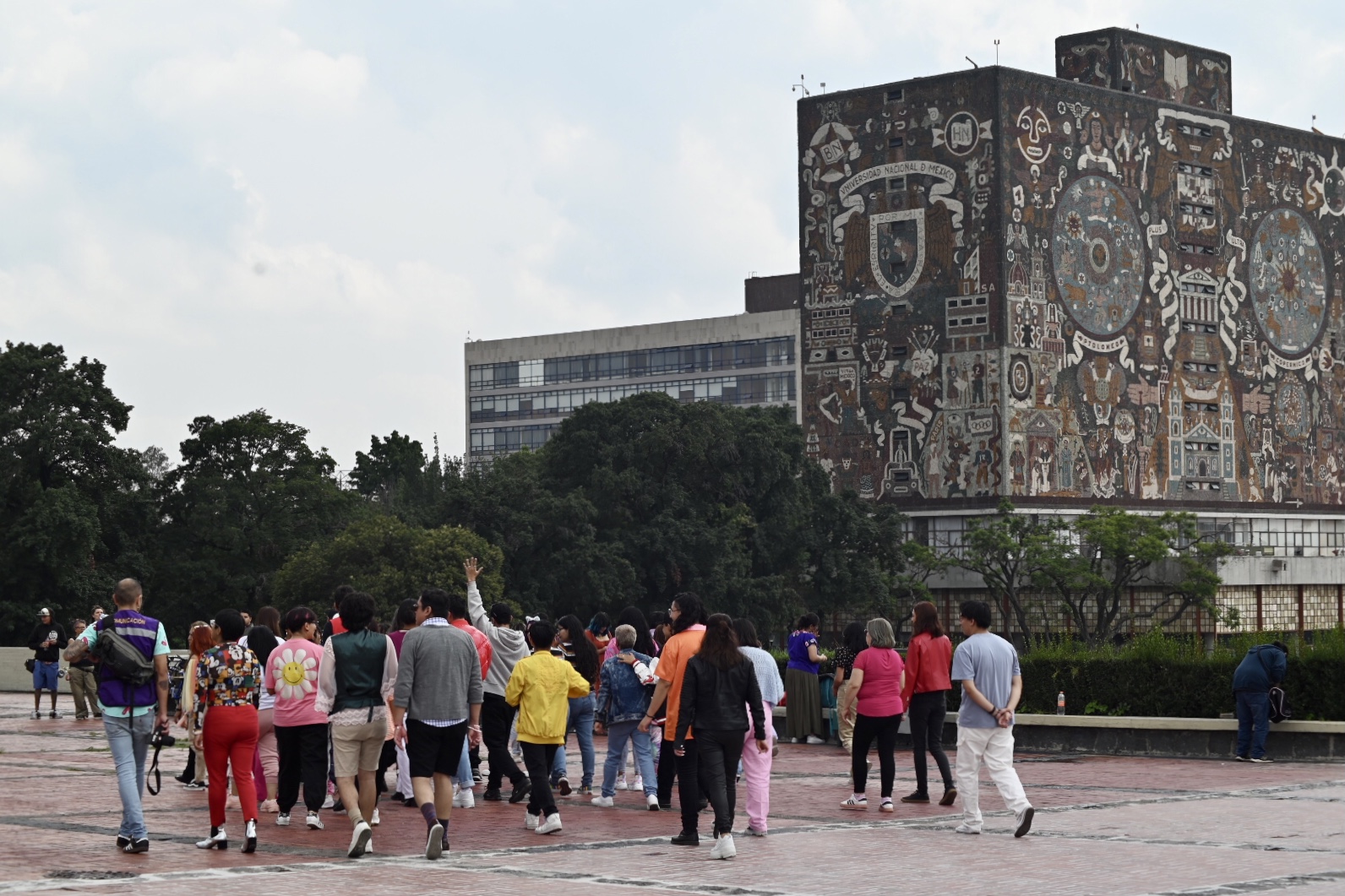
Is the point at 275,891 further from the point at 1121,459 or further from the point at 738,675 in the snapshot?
the point at 1121,459

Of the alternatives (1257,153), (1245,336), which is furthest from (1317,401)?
(1257,153)

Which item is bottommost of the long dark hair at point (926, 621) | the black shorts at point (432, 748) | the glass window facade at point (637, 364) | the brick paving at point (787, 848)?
the brick paving at point (787, 848)

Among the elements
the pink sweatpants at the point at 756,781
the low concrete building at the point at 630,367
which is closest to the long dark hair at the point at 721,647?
the pink sweatpants at the point at 756,781

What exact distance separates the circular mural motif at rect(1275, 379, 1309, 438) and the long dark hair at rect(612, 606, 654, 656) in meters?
69.6

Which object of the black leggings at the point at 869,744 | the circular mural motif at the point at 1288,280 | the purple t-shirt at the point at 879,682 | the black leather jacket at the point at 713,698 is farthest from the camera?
the circular mural motif at the point at 1288,280

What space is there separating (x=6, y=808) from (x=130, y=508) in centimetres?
4920

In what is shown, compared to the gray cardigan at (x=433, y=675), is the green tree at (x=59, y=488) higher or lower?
higher

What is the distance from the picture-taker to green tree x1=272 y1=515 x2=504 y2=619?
59.7 m

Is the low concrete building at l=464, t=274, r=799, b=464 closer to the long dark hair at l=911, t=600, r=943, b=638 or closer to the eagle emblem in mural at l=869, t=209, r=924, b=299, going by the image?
the eagle emblem in mural at l=869, t=209, r=924, b=299

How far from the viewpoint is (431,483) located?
288ft

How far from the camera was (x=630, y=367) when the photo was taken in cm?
11244

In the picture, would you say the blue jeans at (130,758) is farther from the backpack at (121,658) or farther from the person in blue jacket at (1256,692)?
the person in blue jacket at (1256,692)

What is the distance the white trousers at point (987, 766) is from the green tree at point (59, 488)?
48207 mm

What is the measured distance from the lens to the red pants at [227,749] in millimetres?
14031
